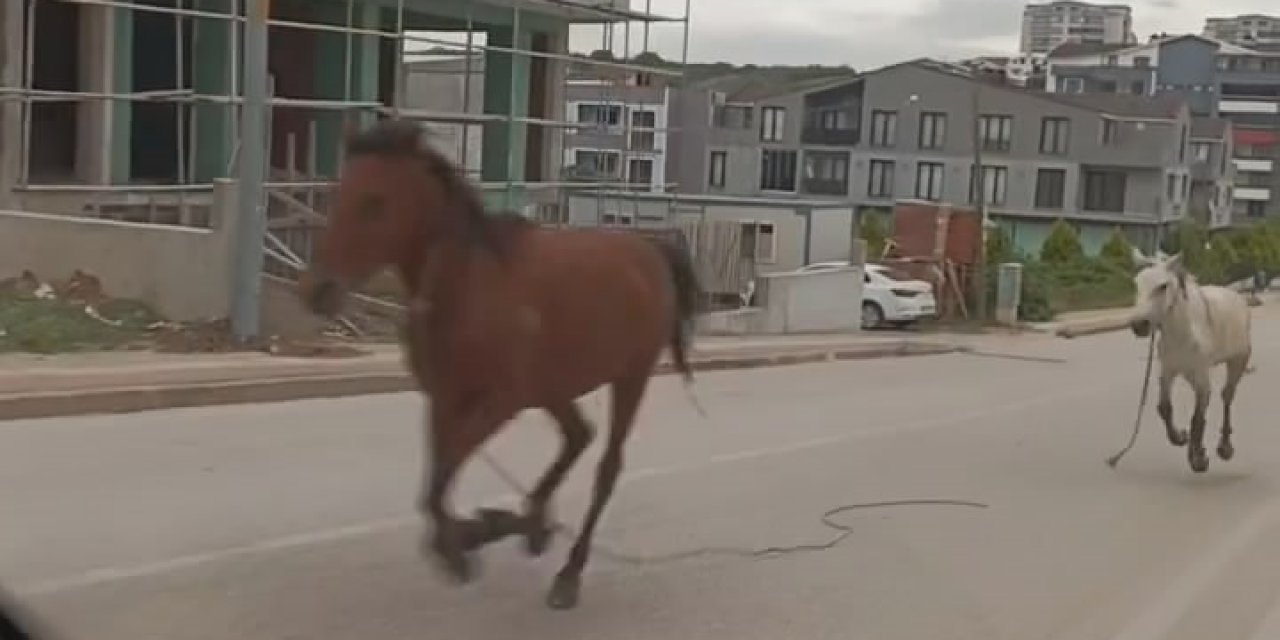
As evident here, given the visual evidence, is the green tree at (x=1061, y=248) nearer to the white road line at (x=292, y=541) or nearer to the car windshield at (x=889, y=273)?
the car windshield at (x=889, y=273)

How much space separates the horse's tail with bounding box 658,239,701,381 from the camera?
25.8ft

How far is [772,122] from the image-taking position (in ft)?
265

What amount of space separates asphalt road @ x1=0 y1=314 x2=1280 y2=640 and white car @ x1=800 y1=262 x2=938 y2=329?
23.5 meters

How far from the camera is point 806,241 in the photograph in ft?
136

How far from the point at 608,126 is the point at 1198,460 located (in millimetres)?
22170

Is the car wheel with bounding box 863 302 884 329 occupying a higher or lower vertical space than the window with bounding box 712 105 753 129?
lower

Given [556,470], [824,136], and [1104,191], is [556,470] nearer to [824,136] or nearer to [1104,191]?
[1104,191]

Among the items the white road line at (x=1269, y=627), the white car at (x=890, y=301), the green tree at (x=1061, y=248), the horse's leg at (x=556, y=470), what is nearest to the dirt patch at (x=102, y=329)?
the horse's leg at (x=556, y=470)

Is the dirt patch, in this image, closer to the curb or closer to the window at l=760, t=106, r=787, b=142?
the curb

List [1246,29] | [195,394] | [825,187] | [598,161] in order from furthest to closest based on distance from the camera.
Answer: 1. [1246,29]
2. [825,187]
3. [598,161]
4. [195,394]

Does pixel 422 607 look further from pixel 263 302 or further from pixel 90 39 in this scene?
pixel 90 39

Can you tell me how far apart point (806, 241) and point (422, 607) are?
34470 mm

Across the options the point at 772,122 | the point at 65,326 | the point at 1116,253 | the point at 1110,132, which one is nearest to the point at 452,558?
the point at 65,326

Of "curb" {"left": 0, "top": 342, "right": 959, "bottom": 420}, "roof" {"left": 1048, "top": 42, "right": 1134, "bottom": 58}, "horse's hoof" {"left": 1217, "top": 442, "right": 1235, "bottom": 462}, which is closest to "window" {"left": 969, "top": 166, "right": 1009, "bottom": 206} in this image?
"roof" {"left": 1048, "top": 42, "right": 1134, "bottom": 58}
